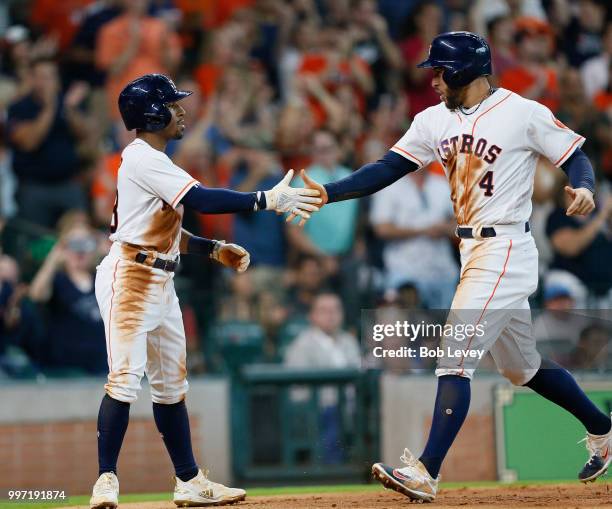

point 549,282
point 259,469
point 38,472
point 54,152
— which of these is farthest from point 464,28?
point 38,472

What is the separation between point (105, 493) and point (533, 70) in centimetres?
709

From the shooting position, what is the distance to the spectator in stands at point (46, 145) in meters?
9.69

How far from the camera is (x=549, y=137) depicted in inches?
228

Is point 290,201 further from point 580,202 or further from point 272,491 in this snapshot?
point 272,491

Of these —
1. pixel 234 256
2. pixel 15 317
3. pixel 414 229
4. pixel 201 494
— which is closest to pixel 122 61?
pixel 15 317

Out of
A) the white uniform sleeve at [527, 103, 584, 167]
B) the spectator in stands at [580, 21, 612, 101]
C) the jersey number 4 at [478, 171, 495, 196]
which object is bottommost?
the jersey number 4 at [478, 171, 495, 196]

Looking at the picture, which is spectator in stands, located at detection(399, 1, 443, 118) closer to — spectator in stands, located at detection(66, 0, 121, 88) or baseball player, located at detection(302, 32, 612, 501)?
spectator in stands, located at detection(66, 0, 121, 88)

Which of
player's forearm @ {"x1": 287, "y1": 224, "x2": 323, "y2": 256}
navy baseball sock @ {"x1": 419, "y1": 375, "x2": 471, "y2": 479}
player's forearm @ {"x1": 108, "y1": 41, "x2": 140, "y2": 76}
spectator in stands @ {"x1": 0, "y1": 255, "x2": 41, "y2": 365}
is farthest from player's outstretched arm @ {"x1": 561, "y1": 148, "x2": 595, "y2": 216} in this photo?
player's forearm @ {"x1": 108, "y1": 41, "x2": 140, "y2": 76}

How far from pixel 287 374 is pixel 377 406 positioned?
0.72 meters

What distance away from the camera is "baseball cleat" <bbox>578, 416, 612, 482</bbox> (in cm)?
605

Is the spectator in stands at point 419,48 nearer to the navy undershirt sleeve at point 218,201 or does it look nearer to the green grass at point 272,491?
the green grass at point 272,491

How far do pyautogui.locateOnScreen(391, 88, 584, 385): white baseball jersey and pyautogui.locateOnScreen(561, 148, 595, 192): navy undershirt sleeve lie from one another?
44mm

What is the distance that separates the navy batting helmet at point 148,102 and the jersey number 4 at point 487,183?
61.6 inches

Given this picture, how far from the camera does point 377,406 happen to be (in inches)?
345
